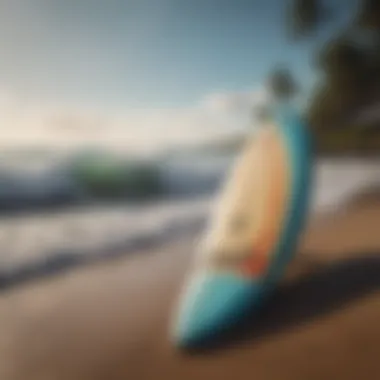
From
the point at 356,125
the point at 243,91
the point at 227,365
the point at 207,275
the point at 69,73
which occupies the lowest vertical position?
the point at 227,365

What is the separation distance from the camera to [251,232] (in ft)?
3.74

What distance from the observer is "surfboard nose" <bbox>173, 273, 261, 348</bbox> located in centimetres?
110

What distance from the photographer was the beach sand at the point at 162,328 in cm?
109

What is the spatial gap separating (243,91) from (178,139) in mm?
148

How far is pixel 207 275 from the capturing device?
3.73ft

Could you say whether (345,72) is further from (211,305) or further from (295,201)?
(211,305)

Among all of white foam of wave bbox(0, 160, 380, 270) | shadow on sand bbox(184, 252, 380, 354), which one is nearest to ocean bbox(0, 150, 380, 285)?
white foam of wave bbox(0, 160, 380, 270)

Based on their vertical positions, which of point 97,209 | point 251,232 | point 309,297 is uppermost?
point 97,209

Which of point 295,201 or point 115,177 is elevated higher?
point 115,177

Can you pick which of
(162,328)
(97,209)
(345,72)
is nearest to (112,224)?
(97,209)

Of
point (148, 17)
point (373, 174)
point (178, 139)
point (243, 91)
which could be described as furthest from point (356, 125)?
point (148, 17)

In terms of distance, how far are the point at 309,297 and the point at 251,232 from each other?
161mm

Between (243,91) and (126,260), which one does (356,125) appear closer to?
(243,91)

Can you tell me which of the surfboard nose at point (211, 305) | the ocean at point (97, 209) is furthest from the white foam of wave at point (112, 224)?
the surfboard nose at point (211, 305)
